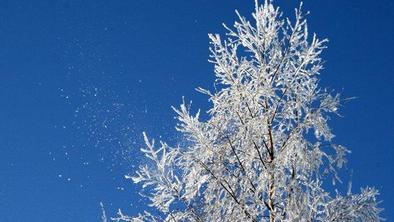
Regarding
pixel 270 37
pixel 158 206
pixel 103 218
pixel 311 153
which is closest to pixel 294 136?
pixel 311 153

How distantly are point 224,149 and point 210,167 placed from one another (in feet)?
1.15

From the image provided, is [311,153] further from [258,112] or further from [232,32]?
[232,32]

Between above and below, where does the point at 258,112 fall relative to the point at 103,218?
above

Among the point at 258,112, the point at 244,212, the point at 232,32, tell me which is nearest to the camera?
the point at 244,212

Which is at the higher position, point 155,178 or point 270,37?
point 270,37

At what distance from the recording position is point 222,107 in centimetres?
866

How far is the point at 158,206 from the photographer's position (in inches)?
336

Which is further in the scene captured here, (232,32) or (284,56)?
(232,32)

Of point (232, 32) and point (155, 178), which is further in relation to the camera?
point (232, 32)

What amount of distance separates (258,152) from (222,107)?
36.6 inches

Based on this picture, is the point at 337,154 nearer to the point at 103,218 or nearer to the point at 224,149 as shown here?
the point at 224,149

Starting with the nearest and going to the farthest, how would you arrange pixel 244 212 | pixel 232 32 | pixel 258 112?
pixel 244 212
pixel 258 112
pixel 232 32

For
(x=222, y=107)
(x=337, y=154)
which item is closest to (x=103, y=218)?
(x=222, y=107)

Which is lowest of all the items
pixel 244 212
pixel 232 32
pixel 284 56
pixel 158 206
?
pixel 244 212
